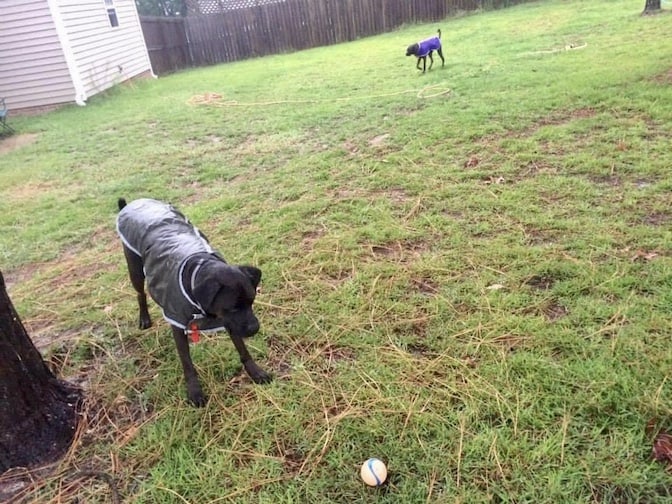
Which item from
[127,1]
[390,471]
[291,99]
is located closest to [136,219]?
[390,471]

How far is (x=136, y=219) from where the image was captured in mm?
2516

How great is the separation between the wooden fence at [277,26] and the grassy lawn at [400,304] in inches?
440

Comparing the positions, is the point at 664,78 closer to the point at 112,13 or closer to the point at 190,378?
the point at 190,378

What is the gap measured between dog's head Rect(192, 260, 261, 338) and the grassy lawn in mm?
454

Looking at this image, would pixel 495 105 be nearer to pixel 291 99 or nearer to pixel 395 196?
pixel 395 196

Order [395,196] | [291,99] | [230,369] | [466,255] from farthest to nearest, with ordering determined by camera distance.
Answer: [291,99] → [395,196] → [466,255] → [230,369]

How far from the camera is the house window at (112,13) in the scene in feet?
43.7

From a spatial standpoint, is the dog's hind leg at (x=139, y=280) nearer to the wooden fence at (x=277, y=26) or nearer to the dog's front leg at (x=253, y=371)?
the dog's front leg at (x=253, y=371)

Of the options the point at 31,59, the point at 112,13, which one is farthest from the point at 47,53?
the point at 112,13

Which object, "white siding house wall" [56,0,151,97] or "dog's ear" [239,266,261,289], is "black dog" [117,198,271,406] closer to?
"dog's ear" [239,266,261,289]

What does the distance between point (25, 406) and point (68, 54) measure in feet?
35.9

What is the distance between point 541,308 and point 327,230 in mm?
1674

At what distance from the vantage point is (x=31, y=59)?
35.0 feet

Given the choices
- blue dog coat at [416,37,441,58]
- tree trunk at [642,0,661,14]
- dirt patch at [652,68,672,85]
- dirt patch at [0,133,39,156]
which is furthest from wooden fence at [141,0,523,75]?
dirt patch at [652,68,672,85]
